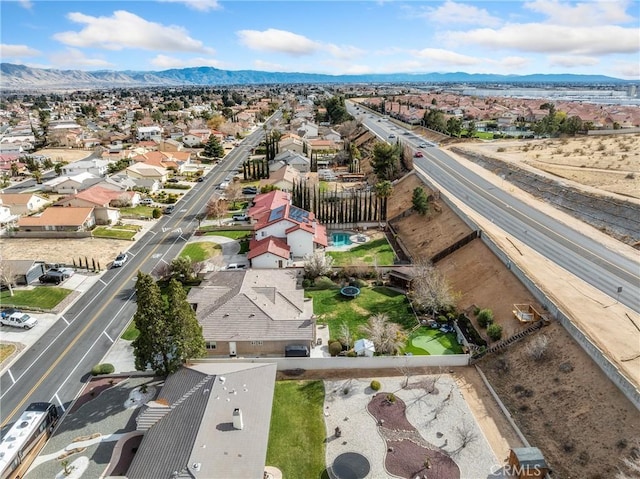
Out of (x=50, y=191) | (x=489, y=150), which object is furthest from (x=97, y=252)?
(x=489, y=150)

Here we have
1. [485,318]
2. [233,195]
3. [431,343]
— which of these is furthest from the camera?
[233,195]

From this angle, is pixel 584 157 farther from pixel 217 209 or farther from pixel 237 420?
pixel 237 420

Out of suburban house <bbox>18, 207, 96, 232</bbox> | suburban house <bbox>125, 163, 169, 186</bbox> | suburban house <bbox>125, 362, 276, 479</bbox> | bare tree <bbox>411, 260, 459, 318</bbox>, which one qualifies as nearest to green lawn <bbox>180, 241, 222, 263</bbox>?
suburban house <bbox>18, 207, 96, 232</bbox>

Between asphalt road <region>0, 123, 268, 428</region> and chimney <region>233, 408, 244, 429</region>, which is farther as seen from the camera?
asphalt road <region>0, 123, 268, 428</region>

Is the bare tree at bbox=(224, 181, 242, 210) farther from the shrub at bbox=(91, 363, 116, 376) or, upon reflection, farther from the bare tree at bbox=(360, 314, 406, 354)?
the bare tree at bbox=(360, 314, 406, 354)

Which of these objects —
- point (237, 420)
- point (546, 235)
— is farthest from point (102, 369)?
point (546, 235)

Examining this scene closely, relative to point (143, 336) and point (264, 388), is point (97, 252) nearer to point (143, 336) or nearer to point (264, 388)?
point (143, 336)
